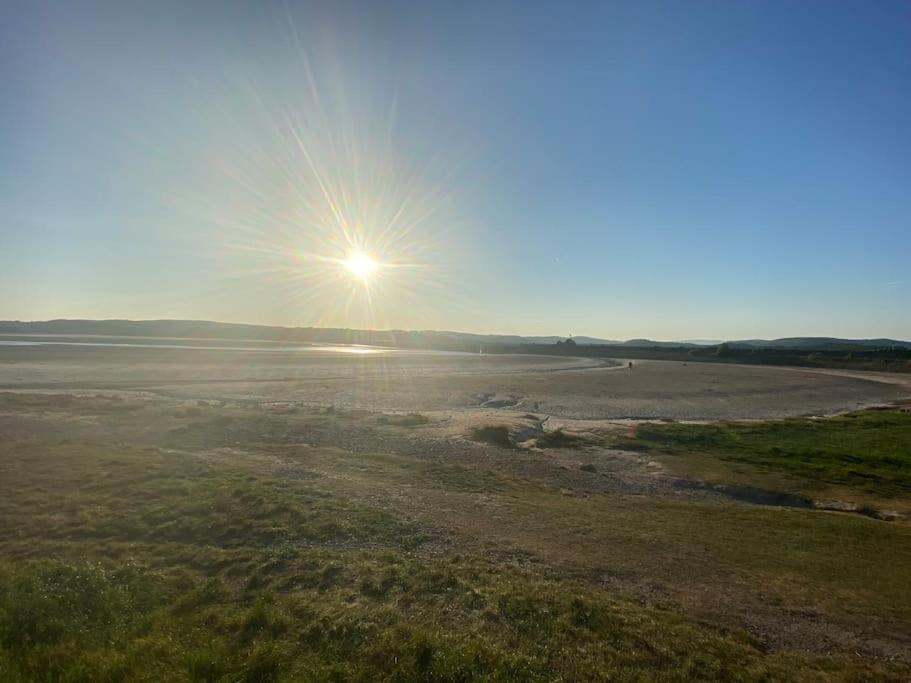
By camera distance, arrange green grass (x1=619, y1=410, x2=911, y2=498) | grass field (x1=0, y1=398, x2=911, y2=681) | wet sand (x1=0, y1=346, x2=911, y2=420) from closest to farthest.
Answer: grass field (x1=0, y1=398, x2=911, y2=681) < green grass (x1=619, y1=410, x2=911, y2=498) < wet sand (x1=0, y1=346, x2=911, y2=420)

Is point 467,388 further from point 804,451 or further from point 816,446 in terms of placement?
point 804,451

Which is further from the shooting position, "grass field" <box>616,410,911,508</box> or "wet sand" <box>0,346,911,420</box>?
"wet sand" <box>0,346,911,420</box>

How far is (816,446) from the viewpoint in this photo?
25359 millimetres

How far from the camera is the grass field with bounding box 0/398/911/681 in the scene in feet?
24.0

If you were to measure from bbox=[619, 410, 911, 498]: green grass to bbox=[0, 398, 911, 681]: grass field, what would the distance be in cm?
623

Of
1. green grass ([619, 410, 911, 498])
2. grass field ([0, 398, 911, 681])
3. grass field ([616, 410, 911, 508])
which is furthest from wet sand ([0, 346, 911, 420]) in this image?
grass field ([0, 398, 911, 681])

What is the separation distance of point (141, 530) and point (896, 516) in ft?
72.0

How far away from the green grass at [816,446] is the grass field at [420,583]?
623 centimetres

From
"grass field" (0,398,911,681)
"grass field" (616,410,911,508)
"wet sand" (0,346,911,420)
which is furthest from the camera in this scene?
"wet sand" (0,346,911,420)

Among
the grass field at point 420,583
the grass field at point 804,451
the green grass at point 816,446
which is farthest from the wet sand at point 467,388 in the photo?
the grass field at point 420,583

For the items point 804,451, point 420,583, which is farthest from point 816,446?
point 420,583

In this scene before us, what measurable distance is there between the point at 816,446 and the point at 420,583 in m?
24.5

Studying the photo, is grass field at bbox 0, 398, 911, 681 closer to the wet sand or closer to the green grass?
the green grass

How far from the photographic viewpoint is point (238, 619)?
8.14 meters
